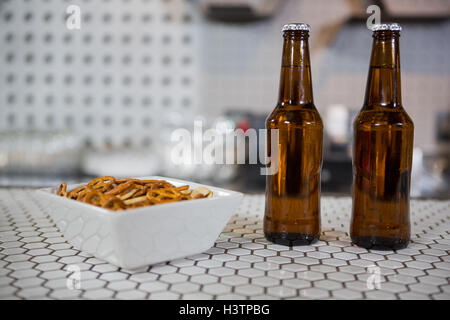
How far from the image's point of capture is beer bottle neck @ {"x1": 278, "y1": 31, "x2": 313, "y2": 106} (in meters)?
0.58

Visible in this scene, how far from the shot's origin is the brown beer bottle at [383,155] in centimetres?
54

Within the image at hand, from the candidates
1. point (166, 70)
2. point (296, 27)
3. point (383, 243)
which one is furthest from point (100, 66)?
point (383, 243)

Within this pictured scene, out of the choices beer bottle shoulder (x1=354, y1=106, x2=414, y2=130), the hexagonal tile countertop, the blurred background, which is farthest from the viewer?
the blurred background

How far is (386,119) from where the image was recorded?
21.5 inches

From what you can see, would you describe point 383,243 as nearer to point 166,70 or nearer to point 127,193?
point 127,193

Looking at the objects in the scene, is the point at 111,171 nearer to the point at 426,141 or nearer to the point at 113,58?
the point at 113,58

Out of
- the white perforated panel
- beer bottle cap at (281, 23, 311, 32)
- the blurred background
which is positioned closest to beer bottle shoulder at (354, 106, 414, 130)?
beer bottle cap at (281, 23, 311, 32)

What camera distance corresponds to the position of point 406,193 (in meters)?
0.55

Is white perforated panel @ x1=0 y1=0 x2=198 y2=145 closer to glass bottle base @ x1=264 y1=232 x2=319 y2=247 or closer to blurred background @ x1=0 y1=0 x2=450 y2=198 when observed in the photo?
blurred background @ x1=0 y1=0 x2=450 y2=198

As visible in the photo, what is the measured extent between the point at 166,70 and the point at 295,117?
2733mm

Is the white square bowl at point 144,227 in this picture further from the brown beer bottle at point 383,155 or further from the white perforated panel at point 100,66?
the white perforated panel at point 100,66

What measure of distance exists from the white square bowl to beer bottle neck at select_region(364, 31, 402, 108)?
0.22 meters
